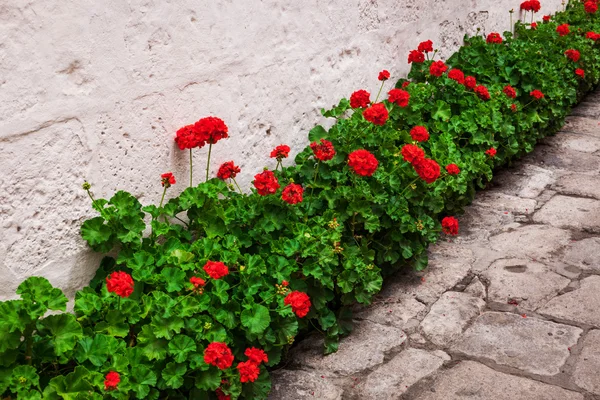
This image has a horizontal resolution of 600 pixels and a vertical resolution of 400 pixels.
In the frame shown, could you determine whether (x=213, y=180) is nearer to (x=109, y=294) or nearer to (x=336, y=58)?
(x=109, y=294)

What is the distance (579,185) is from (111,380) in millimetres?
3159

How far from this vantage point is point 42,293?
2.15 meters

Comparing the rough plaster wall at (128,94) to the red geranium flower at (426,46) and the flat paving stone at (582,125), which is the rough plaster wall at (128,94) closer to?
the red geranium flower at (426,46)

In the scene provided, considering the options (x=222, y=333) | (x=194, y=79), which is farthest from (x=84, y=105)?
(x=222, y=333)

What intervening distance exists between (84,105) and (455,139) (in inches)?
87.7

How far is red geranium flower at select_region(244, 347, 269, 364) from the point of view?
2350 millimetres

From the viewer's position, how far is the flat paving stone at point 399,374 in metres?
2.61

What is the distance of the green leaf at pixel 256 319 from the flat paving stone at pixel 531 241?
5.09 ft

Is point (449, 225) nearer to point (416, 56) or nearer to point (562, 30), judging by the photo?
point (416, 56)

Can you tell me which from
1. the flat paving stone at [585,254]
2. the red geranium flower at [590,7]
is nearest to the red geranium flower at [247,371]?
the flat paving stone at [585,254]

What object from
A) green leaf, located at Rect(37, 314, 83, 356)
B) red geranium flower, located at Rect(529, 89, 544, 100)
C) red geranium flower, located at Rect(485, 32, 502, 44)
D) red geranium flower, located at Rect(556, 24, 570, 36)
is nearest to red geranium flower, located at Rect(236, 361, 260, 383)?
green leaf, located at Rect(37, 314, 83, 356)

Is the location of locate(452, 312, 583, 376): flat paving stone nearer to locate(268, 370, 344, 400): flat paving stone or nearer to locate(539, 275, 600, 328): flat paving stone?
locate(539, 275, 600, 328): flat paving stone

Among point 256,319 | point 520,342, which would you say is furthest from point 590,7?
point 256,319

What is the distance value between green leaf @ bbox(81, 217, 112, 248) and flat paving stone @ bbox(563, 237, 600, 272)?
84.6 inches
